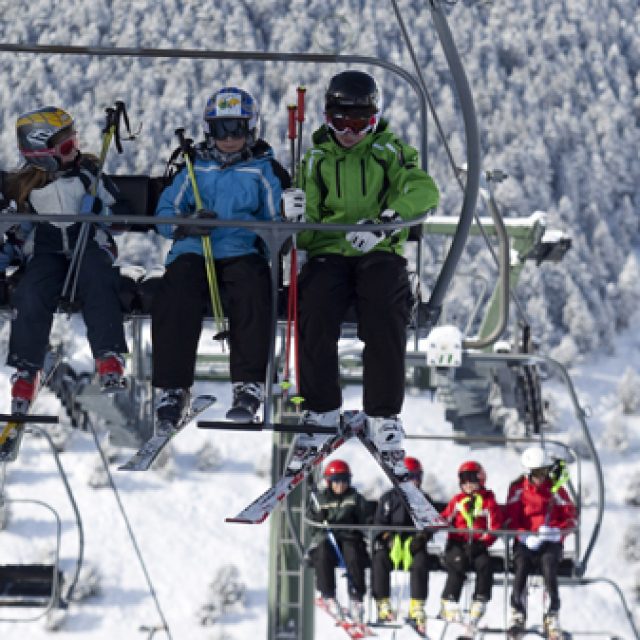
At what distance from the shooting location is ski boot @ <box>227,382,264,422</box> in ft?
22.8

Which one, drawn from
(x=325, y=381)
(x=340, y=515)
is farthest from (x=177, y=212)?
(x=340, y=515)

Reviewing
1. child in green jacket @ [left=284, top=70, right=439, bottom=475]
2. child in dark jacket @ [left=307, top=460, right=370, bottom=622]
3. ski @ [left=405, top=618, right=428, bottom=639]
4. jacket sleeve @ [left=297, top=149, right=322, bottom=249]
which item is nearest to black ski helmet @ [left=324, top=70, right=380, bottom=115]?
child in green jacket @ [left=284, top=70, right=439, bottom=475]

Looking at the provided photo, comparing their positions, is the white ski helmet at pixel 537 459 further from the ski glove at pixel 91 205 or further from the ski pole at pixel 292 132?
the ski glove at pixel 91 205

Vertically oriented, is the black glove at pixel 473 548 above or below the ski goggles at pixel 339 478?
below

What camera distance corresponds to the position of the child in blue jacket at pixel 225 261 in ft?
23.4

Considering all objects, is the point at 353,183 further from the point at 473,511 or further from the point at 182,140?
the point at 473,511

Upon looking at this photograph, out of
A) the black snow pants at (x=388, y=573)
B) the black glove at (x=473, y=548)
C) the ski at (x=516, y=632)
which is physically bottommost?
the ski at (x=516, y=632)

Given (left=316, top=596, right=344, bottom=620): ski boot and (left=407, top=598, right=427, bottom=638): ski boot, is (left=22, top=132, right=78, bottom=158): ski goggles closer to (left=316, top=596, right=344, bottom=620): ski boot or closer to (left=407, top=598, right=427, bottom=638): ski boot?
(left=407, top=598, right=427, bottom=638): ski boot

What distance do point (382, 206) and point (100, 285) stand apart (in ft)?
4.15

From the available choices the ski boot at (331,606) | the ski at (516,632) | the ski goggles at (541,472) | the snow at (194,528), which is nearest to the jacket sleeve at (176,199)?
the ski goggles at (541,472)

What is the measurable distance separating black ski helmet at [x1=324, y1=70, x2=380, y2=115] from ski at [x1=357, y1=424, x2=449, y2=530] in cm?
139

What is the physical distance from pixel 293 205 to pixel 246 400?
83 cm

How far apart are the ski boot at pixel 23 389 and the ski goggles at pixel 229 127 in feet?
4.34

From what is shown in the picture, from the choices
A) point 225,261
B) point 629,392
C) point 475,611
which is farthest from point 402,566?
point 629,392
